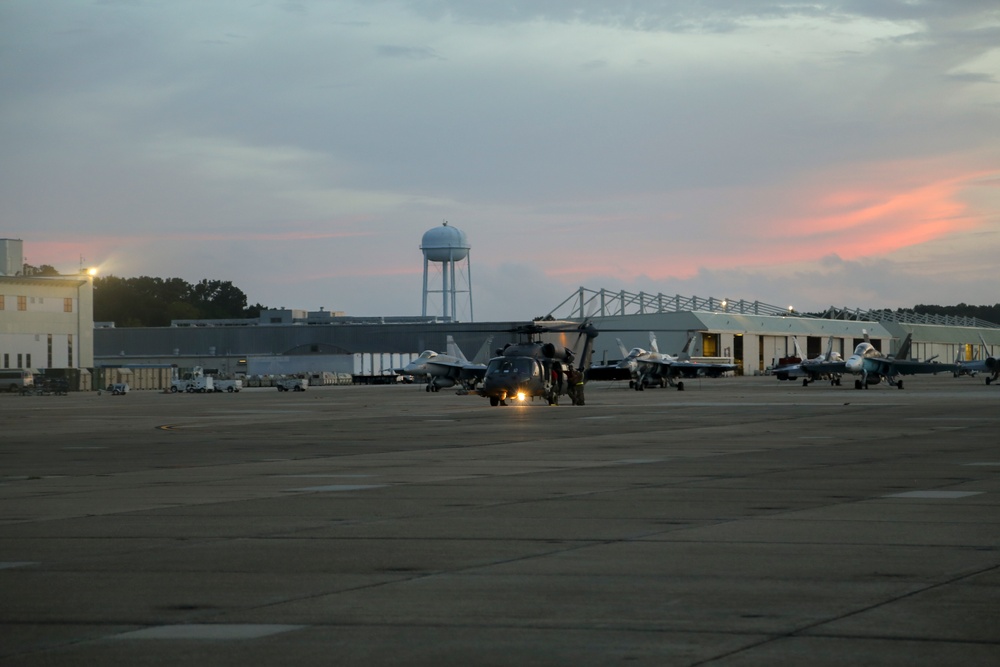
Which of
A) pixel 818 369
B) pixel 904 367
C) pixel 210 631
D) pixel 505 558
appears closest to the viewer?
pixel 210 631

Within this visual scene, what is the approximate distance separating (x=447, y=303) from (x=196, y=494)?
156772 millimetres

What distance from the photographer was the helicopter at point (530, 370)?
50.6 meters

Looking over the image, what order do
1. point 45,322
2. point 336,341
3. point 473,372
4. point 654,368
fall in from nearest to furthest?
point 473,372
point 654,368
point 45,322
point 336,341

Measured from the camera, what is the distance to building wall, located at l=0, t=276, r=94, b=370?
355ft

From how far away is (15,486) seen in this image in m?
17.6

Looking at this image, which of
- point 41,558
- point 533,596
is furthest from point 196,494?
point 533,596

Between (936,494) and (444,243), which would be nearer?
(936,494)

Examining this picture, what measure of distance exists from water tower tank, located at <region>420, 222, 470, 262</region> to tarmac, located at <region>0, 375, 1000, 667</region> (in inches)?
5717

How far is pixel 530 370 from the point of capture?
50656mm

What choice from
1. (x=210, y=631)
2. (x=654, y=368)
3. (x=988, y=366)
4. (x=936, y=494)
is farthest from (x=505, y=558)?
(x=988, y=366)

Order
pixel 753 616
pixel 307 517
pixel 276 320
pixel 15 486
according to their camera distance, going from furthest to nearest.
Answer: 1. pixel 276 320
2. pixel 15 486
3. pixel 307 517
4. pixel 753 616

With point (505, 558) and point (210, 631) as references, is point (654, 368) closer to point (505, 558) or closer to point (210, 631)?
point (505, 558)

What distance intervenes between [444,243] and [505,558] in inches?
6242

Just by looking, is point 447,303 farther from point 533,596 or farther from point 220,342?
point 533,596
